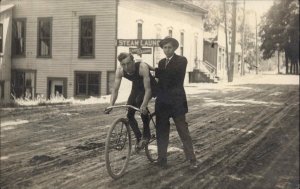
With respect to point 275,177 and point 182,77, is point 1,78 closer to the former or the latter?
point 182,77

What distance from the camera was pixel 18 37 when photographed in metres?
3.26

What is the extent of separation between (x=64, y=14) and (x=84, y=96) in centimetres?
75

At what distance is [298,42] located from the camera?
20.5ft

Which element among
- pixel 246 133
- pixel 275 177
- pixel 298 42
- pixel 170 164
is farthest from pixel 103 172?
pixel 298 42

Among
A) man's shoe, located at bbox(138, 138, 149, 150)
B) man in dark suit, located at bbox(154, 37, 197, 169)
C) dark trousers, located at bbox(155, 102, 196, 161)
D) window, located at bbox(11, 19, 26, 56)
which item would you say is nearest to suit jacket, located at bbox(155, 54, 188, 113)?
man in dark suit, located at bbox(154, 37, 197, 169)

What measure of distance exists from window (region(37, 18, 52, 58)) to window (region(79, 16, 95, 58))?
230 mm

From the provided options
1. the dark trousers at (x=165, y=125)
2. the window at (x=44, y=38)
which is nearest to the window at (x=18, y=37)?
the window at (x=44, y=38)

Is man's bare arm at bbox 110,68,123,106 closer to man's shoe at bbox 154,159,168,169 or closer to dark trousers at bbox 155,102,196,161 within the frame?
dark trousers at bbox 155,102,196,161

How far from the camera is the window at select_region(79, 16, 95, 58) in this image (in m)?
3.31

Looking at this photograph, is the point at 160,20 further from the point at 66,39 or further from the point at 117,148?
the point at 117,148

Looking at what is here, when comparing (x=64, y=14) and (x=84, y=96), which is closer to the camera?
(x=84, y=96)

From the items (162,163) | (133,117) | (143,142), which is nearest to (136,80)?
(133,117)

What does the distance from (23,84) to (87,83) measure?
44 centimetres

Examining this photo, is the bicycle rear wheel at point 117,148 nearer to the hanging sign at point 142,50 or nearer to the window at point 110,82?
the window at point 110,82
